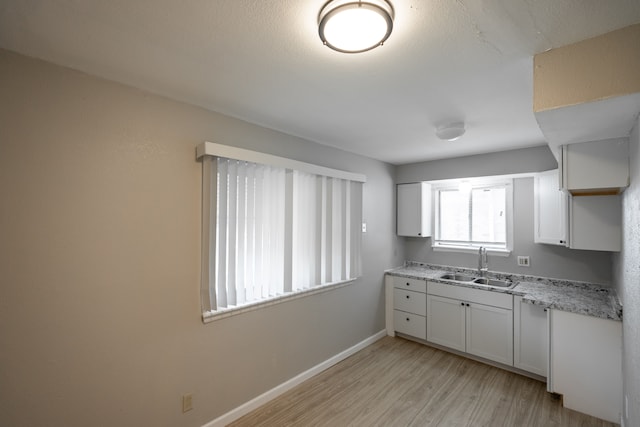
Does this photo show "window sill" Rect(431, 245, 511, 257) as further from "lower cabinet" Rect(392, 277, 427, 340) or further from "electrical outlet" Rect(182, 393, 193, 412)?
"electrical outlet" Rect(182, 393, 193, 412)

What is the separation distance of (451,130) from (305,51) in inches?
62.5

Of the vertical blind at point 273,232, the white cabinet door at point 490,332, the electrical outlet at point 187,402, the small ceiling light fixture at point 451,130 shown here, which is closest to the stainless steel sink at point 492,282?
the white cabinet door at point 490,332

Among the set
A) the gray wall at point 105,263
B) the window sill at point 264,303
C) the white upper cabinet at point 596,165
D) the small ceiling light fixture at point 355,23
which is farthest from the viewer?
the window sill at point 264,303

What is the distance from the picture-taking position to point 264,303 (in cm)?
248

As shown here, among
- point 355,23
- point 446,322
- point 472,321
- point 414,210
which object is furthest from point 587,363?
point 355,23

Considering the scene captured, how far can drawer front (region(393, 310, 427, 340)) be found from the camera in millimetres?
3643

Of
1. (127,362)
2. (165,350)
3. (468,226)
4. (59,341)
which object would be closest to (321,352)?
(165,350)

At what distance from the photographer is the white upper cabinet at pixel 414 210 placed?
405cm

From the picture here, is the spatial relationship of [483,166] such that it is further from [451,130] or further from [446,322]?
[446,322]

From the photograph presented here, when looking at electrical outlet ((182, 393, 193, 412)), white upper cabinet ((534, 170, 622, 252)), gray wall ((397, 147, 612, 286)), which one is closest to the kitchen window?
gray wall ((397, 147, 612, 286))

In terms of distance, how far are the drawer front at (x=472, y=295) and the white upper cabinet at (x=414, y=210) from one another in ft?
2.68

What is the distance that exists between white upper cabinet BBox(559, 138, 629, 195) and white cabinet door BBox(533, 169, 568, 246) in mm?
975

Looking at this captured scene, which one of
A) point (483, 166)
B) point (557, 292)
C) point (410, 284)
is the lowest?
point (410, 284)

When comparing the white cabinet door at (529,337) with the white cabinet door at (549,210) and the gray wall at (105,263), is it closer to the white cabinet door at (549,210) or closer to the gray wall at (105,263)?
the white cabinet door at (549,210)
